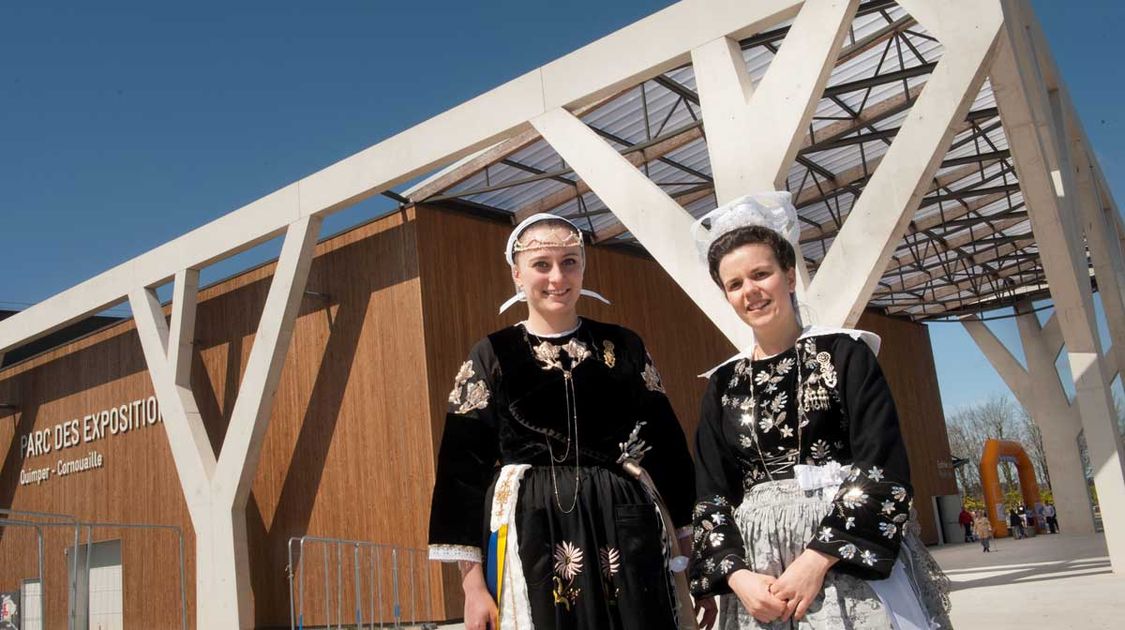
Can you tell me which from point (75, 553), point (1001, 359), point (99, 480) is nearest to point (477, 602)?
point (75, 553)

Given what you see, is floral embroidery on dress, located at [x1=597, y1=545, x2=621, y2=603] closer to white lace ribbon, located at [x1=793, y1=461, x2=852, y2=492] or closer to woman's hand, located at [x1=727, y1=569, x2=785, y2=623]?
woman's hand, located at [x1=727, y1=569, x2=785, y2=623]

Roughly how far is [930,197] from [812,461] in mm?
15001

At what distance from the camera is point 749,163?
6.67m

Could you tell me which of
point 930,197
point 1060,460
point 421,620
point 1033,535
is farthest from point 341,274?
point 1033,535

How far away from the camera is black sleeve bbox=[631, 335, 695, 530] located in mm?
2723

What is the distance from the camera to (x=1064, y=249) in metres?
9.04

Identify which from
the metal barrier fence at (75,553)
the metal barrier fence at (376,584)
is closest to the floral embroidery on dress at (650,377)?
the metal barrier fence at (75,553)

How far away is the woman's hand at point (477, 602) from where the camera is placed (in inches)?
98.0

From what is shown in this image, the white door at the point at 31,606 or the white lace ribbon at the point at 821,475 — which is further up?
the white lace ribbon at the point at 821,475

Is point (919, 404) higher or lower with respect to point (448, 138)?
lower

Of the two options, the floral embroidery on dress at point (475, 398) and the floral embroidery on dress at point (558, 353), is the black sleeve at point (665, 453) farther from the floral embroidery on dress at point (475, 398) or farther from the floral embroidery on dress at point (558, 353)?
the floral embroidery on dress at point (475, 398)

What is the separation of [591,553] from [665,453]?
0.40m

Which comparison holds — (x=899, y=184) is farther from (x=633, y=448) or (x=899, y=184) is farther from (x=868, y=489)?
(x=868, y=489)

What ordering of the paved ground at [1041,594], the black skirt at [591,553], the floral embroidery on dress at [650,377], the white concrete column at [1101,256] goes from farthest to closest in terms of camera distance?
1. the white concrete column at [1101,256]
2. the paved ground at [1041,594]
3. the floral embroidery on dress at [650,377]
4. the black skirt at [591,553]
